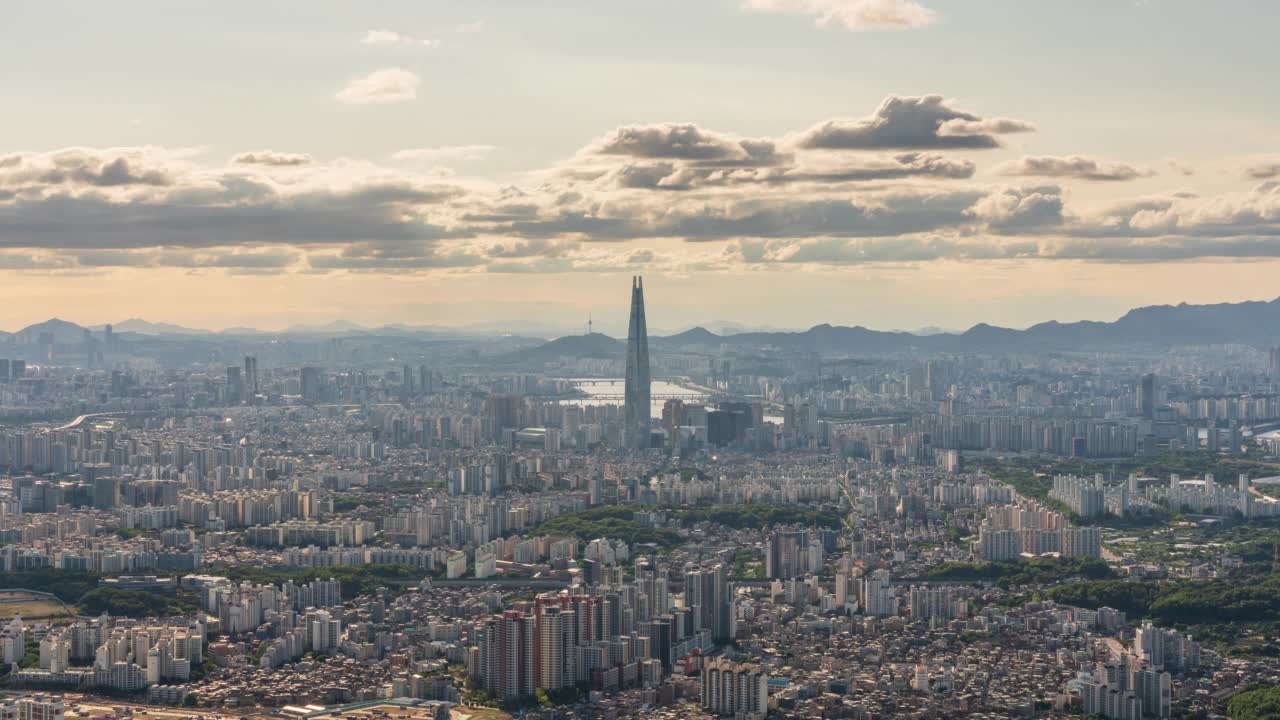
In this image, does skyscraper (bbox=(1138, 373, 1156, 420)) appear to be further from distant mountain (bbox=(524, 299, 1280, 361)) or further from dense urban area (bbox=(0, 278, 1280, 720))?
distant mountain (bbox=(524, 299, 1280, 361))

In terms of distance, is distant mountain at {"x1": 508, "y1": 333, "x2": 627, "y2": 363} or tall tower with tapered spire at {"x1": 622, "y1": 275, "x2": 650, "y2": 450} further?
distant mountain at {"x1": 508, "y1": 333, "x2": 627, "y2": 363}

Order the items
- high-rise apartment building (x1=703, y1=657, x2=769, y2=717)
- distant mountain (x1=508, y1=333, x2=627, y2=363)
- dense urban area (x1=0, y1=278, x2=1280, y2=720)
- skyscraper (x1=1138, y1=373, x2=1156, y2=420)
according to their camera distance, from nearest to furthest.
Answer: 1. high-rise apartment building (x1=703, y1=657, x2=769, y2=717)
2. dense urban area (x1=0, y1=278, x2=1280, y2=720)
3. skyscraper (x1=1138, y1=373, x2=1156, y2=420)
4. distant mountain (x1=508, y1=333, x2=627, y2=363)

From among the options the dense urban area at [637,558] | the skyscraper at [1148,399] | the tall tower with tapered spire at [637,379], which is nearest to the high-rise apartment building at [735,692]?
the dense urban area at [637,558]

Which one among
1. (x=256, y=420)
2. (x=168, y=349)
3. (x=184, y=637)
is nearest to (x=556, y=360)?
(x=168, y=349)

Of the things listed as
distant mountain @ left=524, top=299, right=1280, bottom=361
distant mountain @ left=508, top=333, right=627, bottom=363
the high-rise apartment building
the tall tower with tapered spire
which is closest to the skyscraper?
the tall tower with tapered spire

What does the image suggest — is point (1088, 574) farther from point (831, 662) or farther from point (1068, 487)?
point (1068, 487)

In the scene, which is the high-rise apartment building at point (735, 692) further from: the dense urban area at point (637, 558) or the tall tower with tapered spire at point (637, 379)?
the tall tower with tapered spire at point (637, 379)
